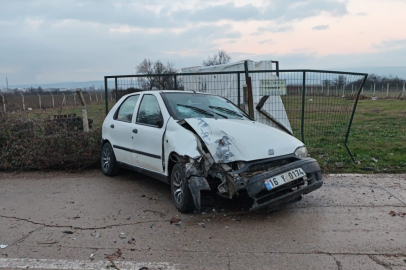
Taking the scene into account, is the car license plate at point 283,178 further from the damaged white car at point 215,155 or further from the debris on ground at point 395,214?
the debris on ground at point 395,214

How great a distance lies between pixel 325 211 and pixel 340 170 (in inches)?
99.3

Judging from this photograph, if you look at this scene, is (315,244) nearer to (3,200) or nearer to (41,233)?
(41,233)

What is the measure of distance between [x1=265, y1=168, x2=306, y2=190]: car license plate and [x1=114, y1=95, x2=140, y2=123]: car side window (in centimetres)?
296

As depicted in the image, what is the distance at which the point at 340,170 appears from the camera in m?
7.21

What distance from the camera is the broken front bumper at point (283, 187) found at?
432 centimetres

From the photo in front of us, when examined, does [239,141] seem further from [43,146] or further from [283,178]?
[43,146]

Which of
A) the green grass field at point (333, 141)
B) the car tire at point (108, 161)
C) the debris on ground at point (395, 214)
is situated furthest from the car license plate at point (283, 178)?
the car tire at point (108, 161)

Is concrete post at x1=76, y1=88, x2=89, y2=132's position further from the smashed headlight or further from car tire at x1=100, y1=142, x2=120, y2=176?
the smashed headlight

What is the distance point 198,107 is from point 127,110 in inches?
59.4

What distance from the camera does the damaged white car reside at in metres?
4.46

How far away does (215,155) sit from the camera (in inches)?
178

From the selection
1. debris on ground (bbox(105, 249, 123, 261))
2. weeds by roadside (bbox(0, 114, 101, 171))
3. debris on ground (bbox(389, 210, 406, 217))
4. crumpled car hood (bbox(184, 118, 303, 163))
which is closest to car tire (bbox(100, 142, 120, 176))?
weeds by roadside (bbox(0, 114, 101, 171))

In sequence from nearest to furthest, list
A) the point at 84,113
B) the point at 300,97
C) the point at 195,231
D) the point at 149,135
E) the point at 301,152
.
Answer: the point at 195,231 → the point at 301,152 → the point at 149,135 → the point at 300,97 → the point at 84,113

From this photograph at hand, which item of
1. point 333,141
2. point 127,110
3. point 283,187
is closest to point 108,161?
point 127,110
